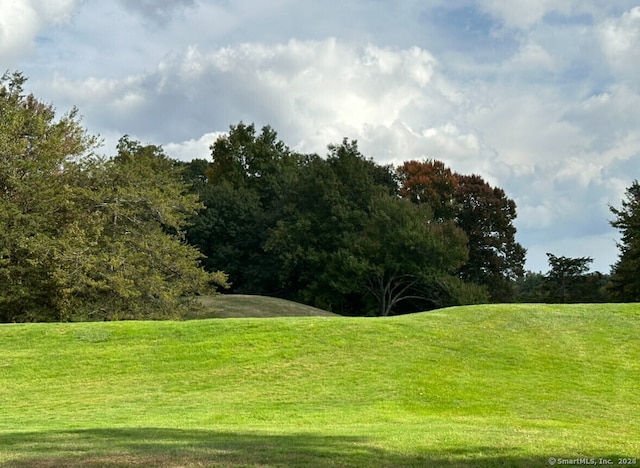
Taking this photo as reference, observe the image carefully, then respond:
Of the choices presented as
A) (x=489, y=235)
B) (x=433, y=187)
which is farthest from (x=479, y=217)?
(x=433, y=187)

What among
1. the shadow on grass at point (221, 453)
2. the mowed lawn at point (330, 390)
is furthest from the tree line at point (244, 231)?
the shadow on grass at point (221, 453)

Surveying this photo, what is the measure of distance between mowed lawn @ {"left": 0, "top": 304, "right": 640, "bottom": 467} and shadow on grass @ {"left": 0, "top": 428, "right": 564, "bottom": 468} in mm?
33

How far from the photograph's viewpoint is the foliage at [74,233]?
26.5 meters

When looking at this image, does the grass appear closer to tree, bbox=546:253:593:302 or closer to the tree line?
the tree line

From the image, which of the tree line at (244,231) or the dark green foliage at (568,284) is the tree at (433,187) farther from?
the dark green foliage at (568,284)

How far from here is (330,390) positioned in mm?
15367

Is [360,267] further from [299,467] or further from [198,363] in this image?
[299,467]

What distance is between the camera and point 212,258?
2122 inches

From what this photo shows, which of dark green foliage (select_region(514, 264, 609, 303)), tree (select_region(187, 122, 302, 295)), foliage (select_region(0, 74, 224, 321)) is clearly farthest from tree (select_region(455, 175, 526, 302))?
foliage (select_region(0, 74, 224, 321))

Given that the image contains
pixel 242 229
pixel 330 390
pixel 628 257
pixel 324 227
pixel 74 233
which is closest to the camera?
pixel 330 390

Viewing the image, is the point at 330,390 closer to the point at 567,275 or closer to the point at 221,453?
the point at 221,453

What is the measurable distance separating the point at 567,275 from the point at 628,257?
1133 cm

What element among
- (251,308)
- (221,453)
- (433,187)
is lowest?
(221,453)

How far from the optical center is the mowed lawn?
8297mm
